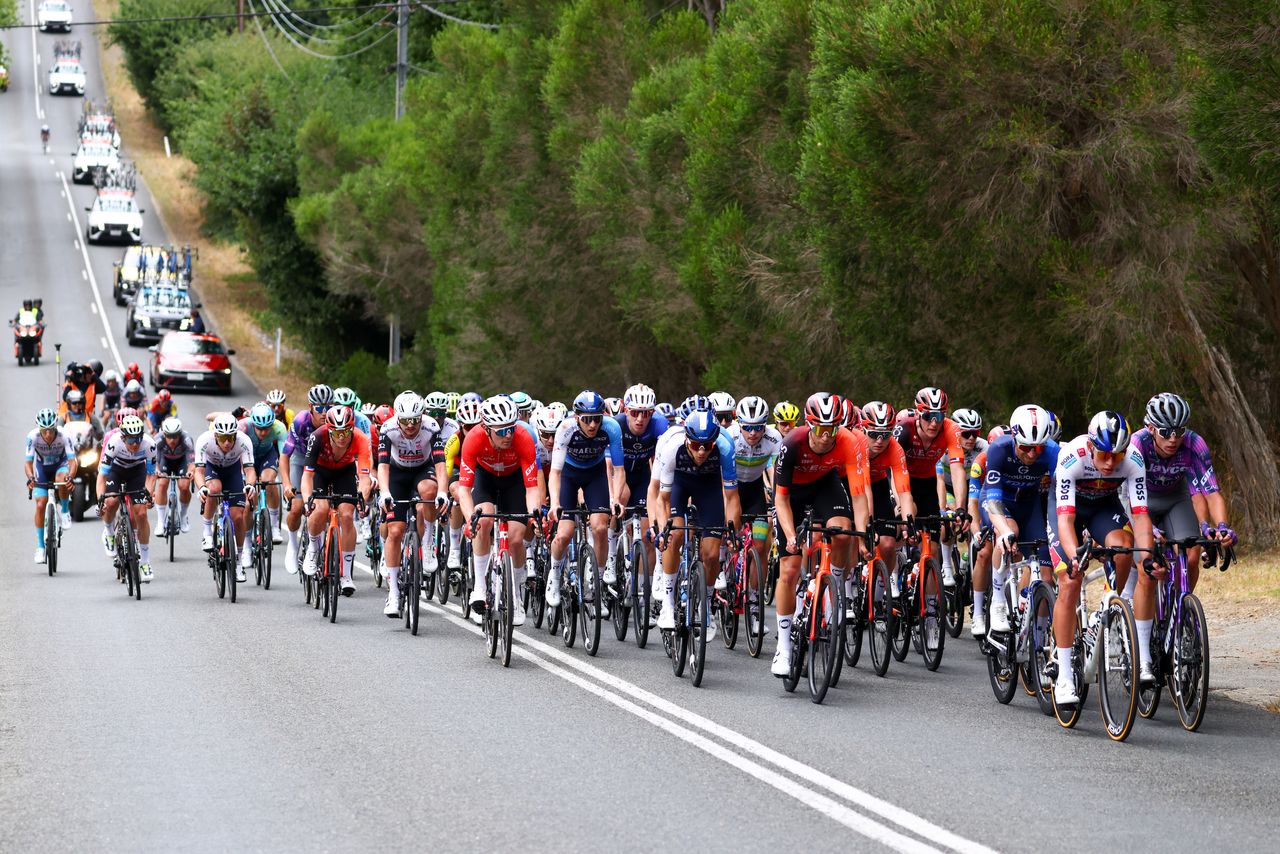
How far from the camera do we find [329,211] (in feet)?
168

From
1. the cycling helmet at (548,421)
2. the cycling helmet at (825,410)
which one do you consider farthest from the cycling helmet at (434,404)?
the cycling helmet at (825,410)

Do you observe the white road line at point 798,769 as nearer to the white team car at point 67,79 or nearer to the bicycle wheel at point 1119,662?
the bicycle wheel at point 1119,662

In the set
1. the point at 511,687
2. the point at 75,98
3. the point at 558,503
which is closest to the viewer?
the point at 511,687

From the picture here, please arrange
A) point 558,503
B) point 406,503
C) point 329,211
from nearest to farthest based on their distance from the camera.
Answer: point 558,503, point 406,503, point 329,211

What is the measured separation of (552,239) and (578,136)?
10.2ft

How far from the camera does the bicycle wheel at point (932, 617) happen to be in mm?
13805

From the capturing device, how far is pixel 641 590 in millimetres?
14875

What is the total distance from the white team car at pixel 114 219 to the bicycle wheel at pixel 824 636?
233 ft

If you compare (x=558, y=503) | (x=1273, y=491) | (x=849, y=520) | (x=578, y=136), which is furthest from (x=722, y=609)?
(x=578, y=136)

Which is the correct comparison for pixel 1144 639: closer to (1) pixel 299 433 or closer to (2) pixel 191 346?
(1) pixel 299 433

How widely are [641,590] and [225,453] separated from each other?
660cm

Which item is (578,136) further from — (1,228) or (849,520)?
(1,228)

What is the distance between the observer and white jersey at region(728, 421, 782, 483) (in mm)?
14484

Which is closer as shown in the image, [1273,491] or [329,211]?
[1273,491]
